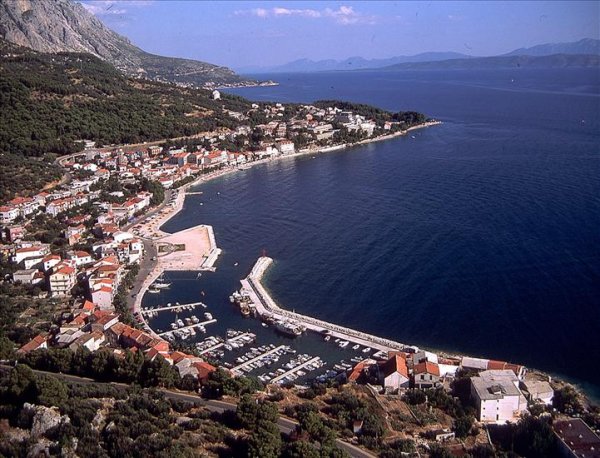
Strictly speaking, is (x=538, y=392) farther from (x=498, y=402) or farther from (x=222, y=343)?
(x=222, y=343)

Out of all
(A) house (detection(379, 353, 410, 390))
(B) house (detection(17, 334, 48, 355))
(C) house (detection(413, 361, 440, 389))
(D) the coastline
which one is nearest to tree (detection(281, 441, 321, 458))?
(A) house (detection(379, 353, 410, 390))

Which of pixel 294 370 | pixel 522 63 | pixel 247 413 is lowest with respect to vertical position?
pixel 522 63

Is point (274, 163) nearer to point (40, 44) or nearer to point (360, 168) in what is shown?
point (360, 168)

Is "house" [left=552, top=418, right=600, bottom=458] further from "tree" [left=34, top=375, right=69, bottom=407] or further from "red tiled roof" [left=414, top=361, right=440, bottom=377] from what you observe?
"tree" [left=34, top=375, right=69, bottom=407]

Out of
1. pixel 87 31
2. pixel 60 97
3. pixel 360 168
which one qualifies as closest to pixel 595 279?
Answer: pixel 360 168

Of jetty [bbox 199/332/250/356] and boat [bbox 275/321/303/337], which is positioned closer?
jetty [bbox 199/332/250/356]

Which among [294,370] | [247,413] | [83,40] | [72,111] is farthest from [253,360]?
[83,40]
